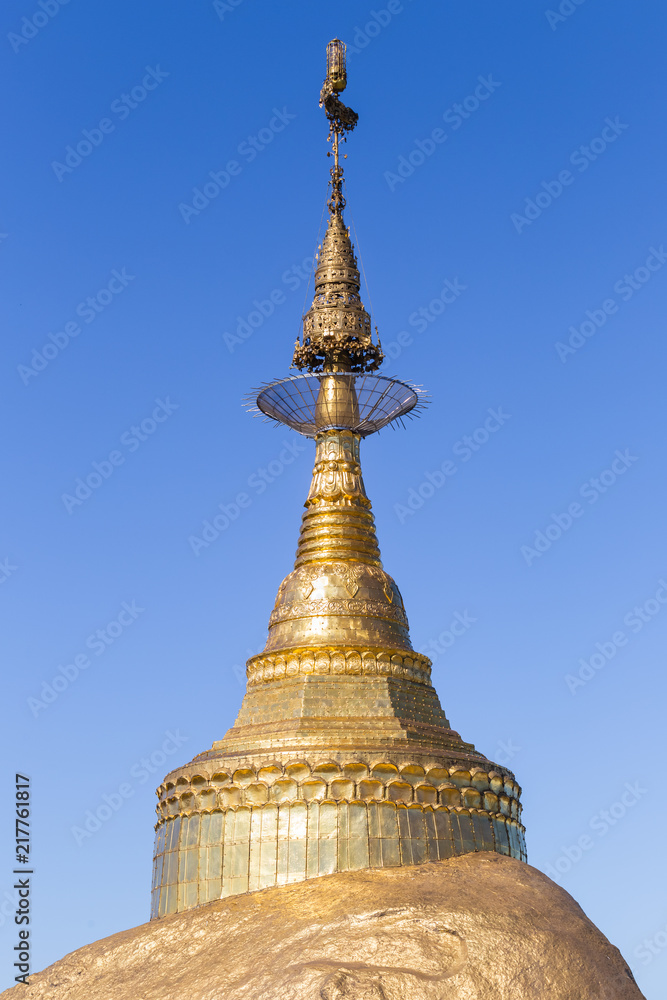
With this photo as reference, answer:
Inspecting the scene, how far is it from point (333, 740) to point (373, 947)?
233 inches

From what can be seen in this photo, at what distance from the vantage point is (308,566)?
3291 centimetres

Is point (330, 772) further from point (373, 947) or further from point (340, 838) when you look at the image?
point (373, 947)

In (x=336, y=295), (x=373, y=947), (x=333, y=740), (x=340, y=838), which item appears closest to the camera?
(x=373, y=947)

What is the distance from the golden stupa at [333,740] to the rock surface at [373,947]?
93 centimetres

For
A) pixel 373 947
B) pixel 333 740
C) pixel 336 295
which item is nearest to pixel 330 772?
pixel 333 740

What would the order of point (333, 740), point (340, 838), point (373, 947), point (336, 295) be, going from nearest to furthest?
point (373, 947), point (340, 838), point (333, 740), point (336, 295)

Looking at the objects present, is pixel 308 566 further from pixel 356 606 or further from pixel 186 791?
pixel 186 791

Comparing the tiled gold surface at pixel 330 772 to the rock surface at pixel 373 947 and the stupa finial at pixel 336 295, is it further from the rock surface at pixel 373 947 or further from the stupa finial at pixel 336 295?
the stupa finial at pixel 336 295

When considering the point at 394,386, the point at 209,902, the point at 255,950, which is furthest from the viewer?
the point at 394,386

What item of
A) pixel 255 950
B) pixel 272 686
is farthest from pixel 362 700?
pixel 255 950

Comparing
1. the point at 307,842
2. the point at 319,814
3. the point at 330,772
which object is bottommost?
the point at 307,842

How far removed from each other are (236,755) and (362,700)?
3376 millimetres

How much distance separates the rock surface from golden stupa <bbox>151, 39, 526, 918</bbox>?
0.93m

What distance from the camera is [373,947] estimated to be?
22.5 meters
